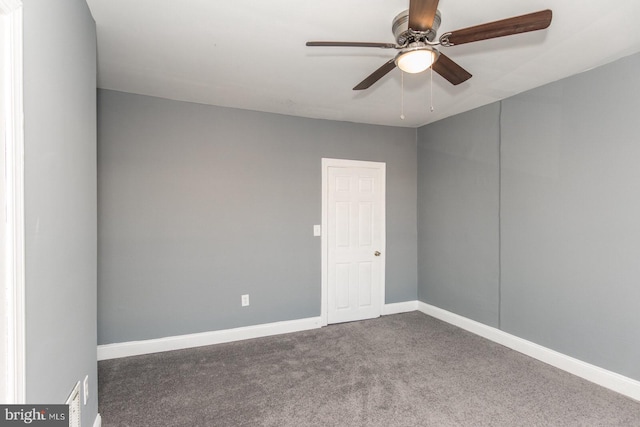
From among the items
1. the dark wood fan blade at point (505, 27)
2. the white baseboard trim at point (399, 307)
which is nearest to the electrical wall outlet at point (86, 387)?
the dark wood fan blade at point (505, 27)

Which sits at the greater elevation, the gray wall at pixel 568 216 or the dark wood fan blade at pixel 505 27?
the dark wood fan blade at pixel 505 27

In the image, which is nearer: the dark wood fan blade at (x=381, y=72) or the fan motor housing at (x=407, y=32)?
the fan motor housing at (x=407, y=32)

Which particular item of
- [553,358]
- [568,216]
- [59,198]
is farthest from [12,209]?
[553,358]

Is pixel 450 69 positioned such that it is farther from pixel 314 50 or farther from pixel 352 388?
pixel 352 388

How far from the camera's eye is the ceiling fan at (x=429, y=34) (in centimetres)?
151

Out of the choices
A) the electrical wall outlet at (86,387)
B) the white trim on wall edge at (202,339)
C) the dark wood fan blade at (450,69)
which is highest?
the dark wood fan blade at (450,69)

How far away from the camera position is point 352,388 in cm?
255

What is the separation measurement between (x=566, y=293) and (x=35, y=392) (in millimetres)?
3596

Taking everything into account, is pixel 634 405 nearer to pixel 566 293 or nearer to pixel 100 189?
pixel 566 293

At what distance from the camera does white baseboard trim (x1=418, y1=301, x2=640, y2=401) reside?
2.43 metres

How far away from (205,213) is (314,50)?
6.60 ft

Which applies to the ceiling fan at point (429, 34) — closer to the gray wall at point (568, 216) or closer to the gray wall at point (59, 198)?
the gray wall at point (59, 198)

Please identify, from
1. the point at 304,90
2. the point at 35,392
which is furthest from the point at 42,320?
the point at 304,90

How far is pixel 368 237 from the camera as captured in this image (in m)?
4.28
